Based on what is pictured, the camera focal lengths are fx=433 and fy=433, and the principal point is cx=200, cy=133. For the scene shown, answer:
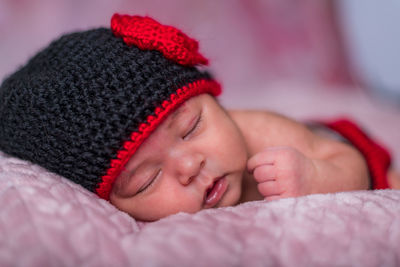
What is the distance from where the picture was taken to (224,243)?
0.77m

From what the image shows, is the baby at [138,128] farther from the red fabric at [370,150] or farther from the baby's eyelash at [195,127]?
the red fabric at [370,150]

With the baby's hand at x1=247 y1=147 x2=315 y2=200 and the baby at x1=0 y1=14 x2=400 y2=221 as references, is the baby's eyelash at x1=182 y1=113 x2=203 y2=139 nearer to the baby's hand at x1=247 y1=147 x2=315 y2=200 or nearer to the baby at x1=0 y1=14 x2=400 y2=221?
the baby at x1=0 y1=14 x2=400 y2=221

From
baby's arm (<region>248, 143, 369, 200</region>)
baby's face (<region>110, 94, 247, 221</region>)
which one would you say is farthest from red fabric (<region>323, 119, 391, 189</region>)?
baby's face (<region>110, 94, 247, 221</region>)

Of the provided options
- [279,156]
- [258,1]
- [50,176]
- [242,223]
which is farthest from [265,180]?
[258,1]

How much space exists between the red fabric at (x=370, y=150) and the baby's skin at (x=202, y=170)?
0.10 metres

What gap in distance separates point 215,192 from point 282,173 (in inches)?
6.7

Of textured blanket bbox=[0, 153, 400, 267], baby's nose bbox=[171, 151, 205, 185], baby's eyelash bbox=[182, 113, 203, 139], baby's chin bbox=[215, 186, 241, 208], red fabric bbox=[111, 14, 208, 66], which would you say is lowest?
baby's chin bbox=[215, 186, 241, 208]

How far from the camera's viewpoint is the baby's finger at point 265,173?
1069 mm

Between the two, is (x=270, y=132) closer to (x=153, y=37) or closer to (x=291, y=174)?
(x=291, y=174)

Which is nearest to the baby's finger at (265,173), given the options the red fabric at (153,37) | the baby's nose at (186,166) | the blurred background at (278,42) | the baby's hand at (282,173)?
the baby's hand at (282,173)

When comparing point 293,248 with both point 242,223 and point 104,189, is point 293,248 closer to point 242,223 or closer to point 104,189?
point 242,223

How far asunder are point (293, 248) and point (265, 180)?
0.32 m

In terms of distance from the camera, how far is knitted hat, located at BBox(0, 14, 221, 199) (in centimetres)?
96

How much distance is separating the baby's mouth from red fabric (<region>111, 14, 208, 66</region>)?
12.3 inches
